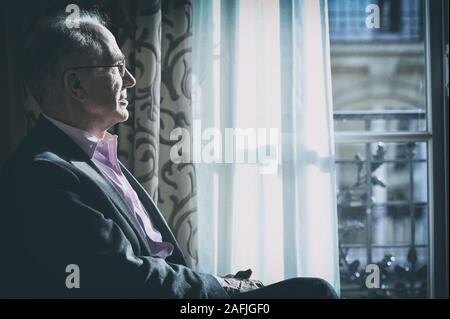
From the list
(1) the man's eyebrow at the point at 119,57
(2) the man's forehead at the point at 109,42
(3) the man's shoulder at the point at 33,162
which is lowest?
(3) the man's shoulder at the point at 33,162

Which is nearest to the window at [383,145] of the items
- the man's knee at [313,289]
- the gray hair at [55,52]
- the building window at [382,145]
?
the building window at [382,145]

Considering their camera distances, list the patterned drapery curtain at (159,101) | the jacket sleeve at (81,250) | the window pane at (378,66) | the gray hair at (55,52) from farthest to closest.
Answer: the window pane at (378,66) → the patterned drapery curtain at (159,101) → the gray hair at (55,52) → the jacket sleeve at (81,250)

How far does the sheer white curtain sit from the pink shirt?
192 millimetres

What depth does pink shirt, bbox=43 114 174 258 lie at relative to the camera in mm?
1510

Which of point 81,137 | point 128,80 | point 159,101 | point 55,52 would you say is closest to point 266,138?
point 159,101

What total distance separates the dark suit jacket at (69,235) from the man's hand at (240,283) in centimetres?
3

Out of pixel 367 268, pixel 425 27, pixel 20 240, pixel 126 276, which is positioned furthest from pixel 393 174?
pixel 20 240

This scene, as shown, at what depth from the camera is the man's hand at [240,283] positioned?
5.04ft

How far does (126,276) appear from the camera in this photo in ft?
4.69

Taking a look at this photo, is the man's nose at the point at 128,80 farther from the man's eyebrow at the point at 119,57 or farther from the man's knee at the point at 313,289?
the man's knee at the point at 313,289

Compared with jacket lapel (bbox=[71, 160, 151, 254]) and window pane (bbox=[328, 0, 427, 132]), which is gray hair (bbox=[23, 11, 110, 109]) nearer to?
jacket lapel (bbox=[71, 160, 151, 254])

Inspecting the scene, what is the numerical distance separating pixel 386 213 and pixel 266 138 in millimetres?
462

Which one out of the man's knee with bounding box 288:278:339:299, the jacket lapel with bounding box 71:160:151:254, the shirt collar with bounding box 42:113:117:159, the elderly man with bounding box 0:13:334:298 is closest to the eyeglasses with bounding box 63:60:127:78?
the elderly man with bounding box 0:13:334:298
